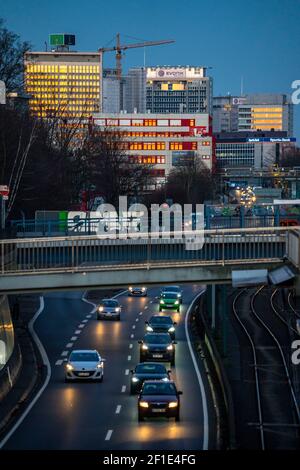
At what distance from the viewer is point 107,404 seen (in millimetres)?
24828

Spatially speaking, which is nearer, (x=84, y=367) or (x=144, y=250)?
(x=144, y=250)

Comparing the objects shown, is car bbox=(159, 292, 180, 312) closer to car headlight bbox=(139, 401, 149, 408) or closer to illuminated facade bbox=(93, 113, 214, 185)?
car headlight bbox=(139, 401, 149, 408)

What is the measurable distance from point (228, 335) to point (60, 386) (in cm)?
1056

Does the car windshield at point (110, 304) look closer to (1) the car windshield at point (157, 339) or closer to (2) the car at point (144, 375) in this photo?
(1) the car windshield at point (157, 339)

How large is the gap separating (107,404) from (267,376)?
19.7ft

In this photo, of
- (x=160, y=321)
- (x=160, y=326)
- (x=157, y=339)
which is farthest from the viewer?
(x=160, y=321)

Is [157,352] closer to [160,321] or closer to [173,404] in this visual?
[160,321]

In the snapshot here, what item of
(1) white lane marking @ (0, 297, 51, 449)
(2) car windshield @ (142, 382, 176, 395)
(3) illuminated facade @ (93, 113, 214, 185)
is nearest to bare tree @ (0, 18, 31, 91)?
(1) white lane marking @ (0, 297, 51, 449)

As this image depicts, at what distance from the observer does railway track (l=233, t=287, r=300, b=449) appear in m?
21.6

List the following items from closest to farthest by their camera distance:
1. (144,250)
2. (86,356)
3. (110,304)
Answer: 1. (144,250)
2. (86,356)
3. (110,304)

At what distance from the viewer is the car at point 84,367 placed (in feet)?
91.5

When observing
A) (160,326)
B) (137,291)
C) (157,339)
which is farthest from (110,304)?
(157,339)

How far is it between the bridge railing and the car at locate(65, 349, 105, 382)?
387 centimetres

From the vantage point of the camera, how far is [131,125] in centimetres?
15012
